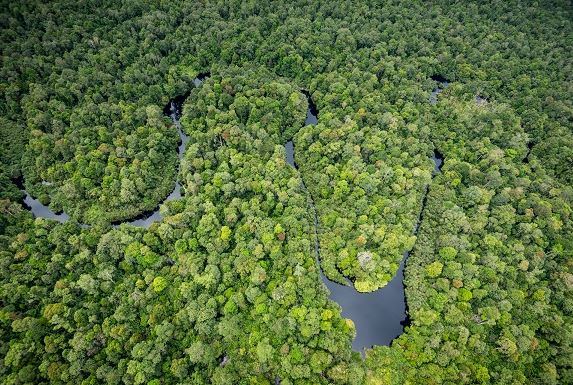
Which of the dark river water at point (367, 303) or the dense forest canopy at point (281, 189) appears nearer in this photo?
the dense forest canopy at point (281, 189)

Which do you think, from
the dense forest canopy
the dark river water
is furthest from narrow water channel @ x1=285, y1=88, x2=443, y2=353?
the dense forest canopy

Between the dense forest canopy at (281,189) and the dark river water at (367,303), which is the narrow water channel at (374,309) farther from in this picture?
the dense forest canopy at (281,189)

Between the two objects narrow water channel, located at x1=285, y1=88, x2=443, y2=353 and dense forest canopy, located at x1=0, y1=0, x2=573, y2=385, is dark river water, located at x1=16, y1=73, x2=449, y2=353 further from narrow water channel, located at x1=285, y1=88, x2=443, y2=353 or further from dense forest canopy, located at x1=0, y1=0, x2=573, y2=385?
dense forest canopy, located at x1=0, y1=0, x2=573, y2=385

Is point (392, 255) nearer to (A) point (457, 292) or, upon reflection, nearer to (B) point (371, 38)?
(A) point (457, 292)

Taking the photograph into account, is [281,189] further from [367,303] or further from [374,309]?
[374,309]

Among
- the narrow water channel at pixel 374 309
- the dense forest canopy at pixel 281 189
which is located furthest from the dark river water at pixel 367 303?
the dense forest canopy at pixel 281 189

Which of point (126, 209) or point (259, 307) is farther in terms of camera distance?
point (126, 209)

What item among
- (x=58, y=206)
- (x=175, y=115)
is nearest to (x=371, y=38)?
(x=175, y=115)

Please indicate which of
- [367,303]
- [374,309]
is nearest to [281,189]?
[367,303]
